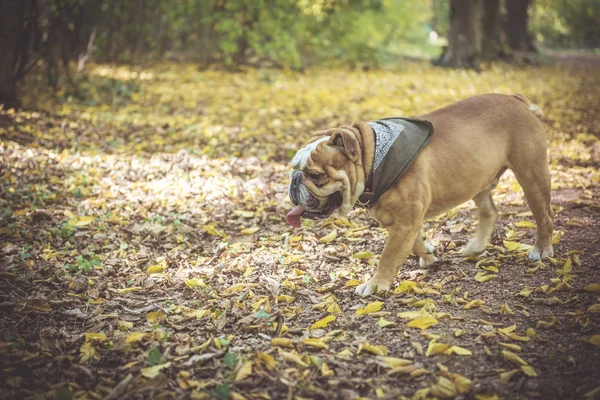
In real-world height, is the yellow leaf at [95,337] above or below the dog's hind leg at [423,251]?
below

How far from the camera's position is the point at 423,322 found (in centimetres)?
379

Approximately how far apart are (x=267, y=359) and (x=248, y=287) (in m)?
1.19

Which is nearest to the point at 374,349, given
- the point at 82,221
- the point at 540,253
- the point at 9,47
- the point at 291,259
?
the point at 291,259

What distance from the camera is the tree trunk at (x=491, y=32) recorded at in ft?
67.5

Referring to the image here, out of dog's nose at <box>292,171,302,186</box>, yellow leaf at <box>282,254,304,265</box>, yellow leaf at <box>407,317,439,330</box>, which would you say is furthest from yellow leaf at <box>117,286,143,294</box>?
yellow leaf at <box>407,317,439,330</box>

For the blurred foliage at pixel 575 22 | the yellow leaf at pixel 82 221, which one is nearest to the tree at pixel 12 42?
the yellow leaf at pixel 82 221

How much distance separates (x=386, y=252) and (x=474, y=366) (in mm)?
1202

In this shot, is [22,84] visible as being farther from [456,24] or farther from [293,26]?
[456,24]

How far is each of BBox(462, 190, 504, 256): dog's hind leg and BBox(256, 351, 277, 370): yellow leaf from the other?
8.04 ft

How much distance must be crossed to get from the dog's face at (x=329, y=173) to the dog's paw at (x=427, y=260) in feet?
3.75

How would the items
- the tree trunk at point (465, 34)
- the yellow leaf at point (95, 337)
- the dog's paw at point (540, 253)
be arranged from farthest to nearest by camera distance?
the tree trunk at point (465, 34) → the dog's paw at point (540, 253) → the yellow leaf at point (95, 337)

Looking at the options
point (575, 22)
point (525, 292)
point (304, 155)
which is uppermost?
point (575, 22)

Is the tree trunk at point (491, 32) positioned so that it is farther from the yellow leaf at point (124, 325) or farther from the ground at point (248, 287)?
the yellow leaf at point (124, 325)

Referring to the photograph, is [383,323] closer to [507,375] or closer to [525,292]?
[507,375]
